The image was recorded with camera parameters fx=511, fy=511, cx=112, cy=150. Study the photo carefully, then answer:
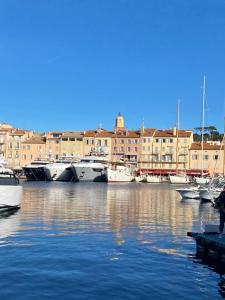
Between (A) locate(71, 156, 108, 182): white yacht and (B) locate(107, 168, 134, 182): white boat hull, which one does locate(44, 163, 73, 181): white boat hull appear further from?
(B) locate(107, 168, 134, 182): white boat hull

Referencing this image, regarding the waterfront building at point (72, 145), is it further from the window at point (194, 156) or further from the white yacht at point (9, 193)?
the white yacht at point (9, 193)

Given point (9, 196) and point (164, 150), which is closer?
point (9, 196)

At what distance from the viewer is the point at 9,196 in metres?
34.9

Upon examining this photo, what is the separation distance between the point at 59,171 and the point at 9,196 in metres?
87.2

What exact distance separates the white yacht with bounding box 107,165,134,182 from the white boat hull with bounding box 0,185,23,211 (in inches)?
3390

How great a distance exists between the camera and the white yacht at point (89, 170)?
4767 inches

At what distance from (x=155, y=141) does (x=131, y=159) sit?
9533 millimetres

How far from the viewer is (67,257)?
60.6ft

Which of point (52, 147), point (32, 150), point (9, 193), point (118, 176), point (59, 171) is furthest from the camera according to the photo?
point (32, 150)

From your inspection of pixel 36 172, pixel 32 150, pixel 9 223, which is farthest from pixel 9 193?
pixel 32 150

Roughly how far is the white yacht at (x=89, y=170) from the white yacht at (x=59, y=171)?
1.64 meters

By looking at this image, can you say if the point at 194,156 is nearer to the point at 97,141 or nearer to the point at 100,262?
the point at 97,141

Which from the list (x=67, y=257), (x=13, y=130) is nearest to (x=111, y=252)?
(x=67, y=257)

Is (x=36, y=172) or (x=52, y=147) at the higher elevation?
(x=52, y=147)
